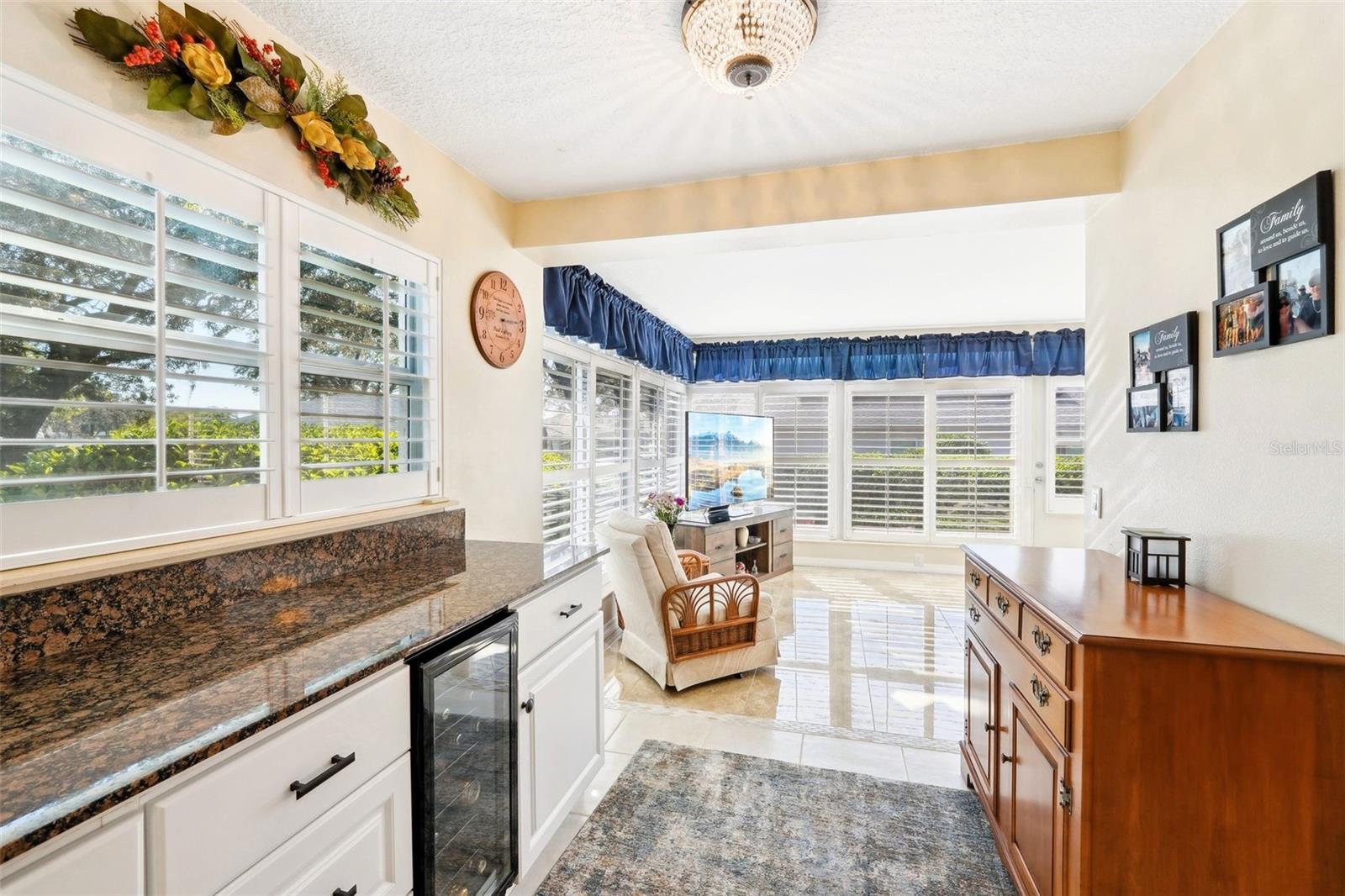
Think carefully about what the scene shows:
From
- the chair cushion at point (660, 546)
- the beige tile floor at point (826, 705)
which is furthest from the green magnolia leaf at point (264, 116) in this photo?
the beige tile floor at point (826, 705)

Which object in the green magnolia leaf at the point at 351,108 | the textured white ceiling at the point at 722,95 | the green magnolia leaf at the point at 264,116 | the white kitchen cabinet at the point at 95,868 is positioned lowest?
the white kitchen cabinet at the point at 95,868

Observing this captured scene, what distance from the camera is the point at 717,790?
7.38 ft

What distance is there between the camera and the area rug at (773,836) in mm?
1780

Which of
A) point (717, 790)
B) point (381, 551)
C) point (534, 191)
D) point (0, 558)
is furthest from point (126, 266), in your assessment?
point (717, 790)

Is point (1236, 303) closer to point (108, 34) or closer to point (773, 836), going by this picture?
point (773, 836)

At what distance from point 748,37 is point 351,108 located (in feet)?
3.99

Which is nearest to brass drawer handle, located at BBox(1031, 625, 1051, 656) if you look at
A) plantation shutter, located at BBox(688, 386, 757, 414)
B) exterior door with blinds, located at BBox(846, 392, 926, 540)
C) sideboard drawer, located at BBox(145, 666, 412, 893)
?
sideboard drawer, located at BBox(145, 666, 412, 893)

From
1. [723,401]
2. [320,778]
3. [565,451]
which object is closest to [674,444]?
[723,401]

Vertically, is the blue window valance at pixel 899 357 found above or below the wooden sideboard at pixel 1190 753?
above

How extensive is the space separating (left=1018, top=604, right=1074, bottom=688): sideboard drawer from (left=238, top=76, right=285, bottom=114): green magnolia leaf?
2397 mm

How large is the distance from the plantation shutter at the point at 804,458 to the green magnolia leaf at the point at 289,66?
Answer: 5.20 meters

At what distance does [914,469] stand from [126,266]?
5969mm

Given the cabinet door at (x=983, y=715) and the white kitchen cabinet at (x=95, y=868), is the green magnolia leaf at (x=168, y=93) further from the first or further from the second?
the cabinet door at (x=983, y=715)

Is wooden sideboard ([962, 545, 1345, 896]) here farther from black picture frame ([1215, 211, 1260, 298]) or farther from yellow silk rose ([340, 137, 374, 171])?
yellow silk rose ([340, 137, 374, 171])
